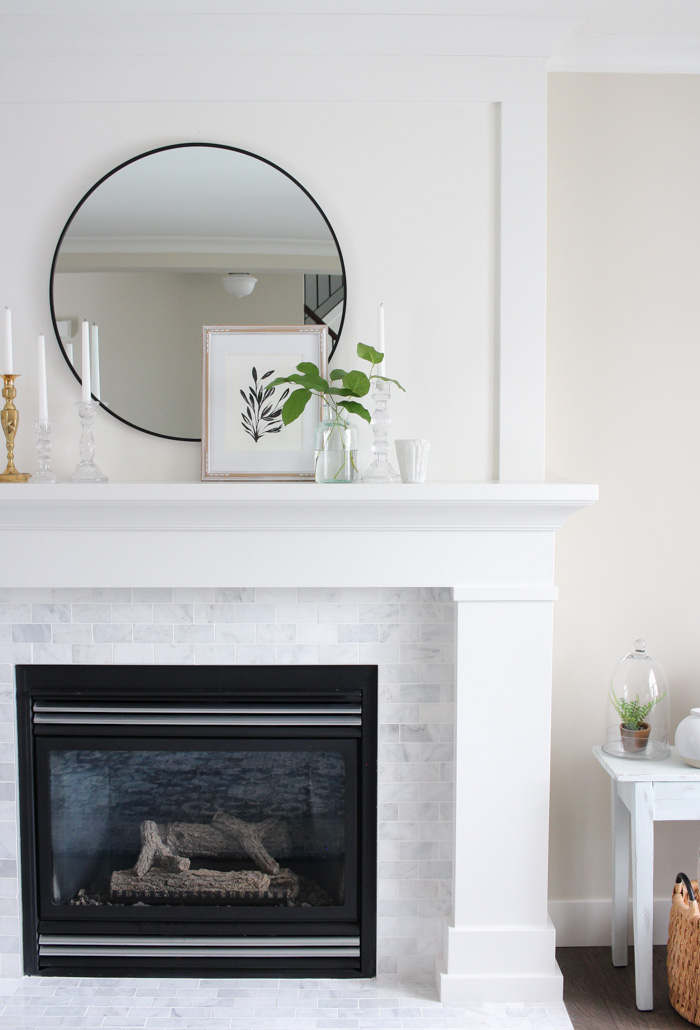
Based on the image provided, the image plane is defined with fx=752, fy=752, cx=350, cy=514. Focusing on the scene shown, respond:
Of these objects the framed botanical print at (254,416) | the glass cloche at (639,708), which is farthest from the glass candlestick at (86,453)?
the glass cloche at (639,708)

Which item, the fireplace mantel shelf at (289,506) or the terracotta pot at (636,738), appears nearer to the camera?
the fireplace mantel shelf at (289,506)

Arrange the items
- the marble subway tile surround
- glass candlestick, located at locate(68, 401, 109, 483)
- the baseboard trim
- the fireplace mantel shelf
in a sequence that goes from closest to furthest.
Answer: the fireplace mantel shelf → glass candlestick, located at locate(68, 401, 109, 483) → the marble subway tile surround → the baseboard trim

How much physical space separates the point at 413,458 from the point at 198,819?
1.17 metres

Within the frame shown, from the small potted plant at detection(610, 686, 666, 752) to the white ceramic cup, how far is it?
825 mm

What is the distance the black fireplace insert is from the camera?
1997mm

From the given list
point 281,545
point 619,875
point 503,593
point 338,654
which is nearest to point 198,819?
point 338,654

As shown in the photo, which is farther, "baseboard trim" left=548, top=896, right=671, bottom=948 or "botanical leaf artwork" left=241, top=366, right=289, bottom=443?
"baseboard trim" left=548, top=896, right=671, bottom=948

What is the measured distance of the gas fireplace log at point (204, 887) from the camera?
2.05 meters

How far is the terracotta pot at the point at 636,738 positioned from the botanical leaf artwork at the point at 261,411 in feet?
3.96

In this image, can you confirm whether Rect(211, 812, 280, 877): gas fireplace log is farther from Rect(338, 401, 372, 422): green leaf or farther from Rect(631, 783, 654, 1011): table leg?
Rect(338, 401, 372, 422): green leaf

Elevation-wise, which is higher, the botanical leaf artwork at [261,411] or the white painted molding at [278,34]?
the white painted molding at [278,34]

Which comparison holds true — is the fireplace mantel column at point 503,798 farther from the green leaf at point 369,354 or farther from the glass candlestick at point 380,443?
the green leaf at point 369,354

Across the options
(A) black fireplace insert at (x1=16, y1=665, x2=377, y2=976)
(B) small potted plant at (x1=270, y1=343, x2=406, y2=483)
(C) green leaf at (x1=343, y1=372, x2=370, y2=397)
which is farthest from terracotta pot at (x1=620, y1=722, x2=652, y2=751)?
(C) green leaf at (x1=343, y1=372, x2=370, y2=397)

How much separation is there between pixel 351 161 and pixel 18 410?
109cm
